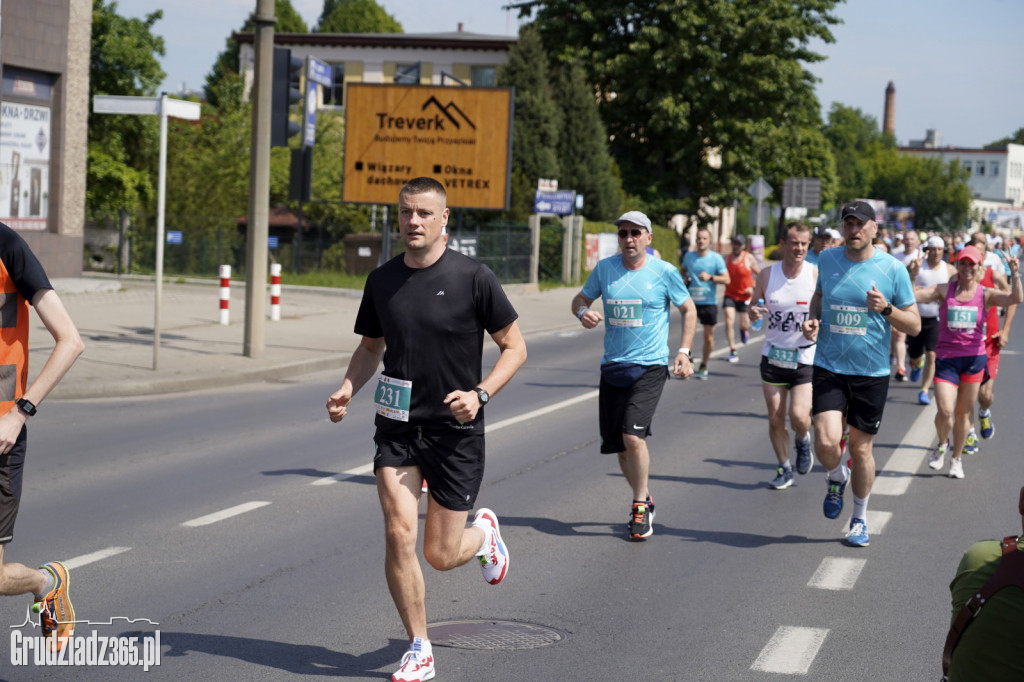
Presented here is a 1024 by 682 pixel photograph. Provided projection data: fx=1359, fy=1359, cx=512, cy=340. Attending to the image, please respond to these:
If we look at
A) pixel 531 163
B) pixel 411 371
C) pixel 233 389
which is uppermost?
pixel 531 163

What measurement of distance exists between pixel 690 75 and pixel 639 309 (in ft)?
143

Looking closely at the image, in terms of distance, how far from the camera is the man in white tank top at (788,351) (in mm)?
9727

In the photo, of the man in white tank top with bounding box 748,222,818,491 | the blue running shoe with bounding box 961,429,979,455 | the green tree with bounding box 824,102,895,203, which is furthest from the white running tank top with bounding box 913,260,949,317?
the green tree with bounding box 824,102,895,203

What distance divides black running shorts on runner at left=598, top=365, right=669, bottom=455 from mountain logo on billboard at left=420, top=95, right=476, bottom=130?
2353 cm

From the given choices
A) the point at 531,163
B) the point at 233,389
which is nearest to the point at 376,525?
the point at 233,389

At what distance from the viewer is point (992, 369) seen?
12.1 meters

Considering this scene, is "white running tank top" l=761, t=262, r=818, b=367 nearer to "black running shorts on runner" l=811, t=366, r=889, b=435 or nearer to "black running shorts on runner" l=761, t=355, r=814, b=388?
"black running shorts on runner" l=761, t=355, r=814, b=388

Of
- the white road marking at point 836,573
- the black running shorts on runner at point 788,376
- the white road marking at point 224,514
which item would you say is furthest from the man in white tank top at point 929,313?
the white road marking at point 224,514

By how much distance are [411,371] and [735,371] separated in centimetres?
1384

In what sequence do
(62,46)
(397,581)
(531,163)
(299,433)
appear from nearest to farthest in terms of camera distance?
(397,581)
(299,433)
(62,46)
(531,163)

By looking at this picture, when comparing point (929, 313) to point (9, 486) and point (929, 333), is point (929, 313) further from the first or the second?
point (9, 486)

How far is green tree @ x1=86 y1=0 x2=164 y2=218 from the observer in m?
34.8

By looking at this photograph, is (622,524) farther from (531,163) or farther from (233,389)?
(531,163)

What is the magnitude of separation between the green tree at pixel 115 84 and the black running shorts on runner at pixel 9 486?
31765 mm
